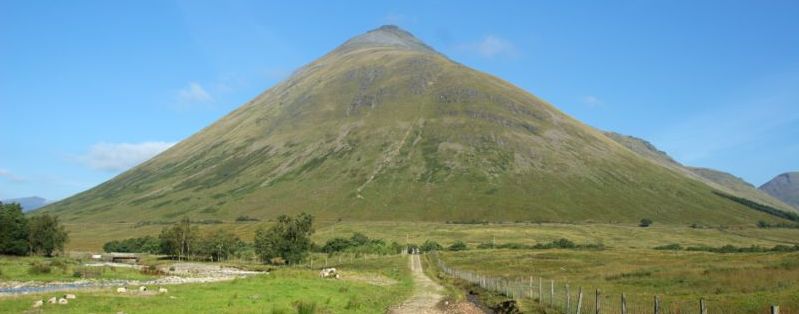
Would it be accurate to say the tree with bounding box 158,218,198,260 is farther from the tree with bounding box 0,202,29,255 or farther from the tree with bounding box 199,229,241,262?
the tree with bounding box 0,202,29,255

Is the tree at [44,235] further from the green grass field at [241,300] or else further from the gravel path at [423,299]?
the gravel path at [423,299]

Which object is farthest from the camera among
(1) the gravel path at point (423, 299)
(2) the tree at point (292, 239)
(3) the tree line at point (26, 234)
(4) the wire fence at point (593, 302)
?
(3) the tree line at point (26, 234)

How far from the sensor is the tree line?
126500mm

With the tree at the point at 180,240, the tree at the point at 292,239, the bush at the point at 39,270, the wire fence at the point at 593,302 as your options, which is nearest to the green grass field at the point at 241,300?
the wire fence at the point at 593,302

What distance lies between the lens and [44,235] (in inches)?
5325

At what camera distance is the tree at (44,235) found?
133438 millimetres

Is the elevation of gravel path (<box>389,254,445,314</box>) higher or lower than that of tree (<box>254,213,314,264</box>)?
lower

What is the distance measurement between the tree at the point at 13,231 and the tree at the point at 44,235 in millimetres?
1298

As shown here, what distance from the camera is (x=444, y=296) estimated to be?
177 ft

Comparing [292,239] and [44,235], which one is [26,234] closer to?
[44,235]

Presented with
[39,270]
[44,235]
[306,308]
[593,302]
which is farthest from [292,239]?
[306,308]

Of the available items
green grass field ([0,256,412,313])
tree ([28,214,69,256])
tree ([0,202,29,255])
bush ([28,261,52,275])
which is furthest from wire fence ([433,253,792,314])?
tree ([28,214,69,256])

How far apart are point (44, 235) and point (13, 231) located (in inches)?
304

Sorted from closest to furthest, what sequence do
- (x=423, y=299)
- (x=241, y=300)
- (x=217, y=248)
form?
1. (x=241, y=300)
2. (x=423, y=299)
3. (x=217, y=248)
